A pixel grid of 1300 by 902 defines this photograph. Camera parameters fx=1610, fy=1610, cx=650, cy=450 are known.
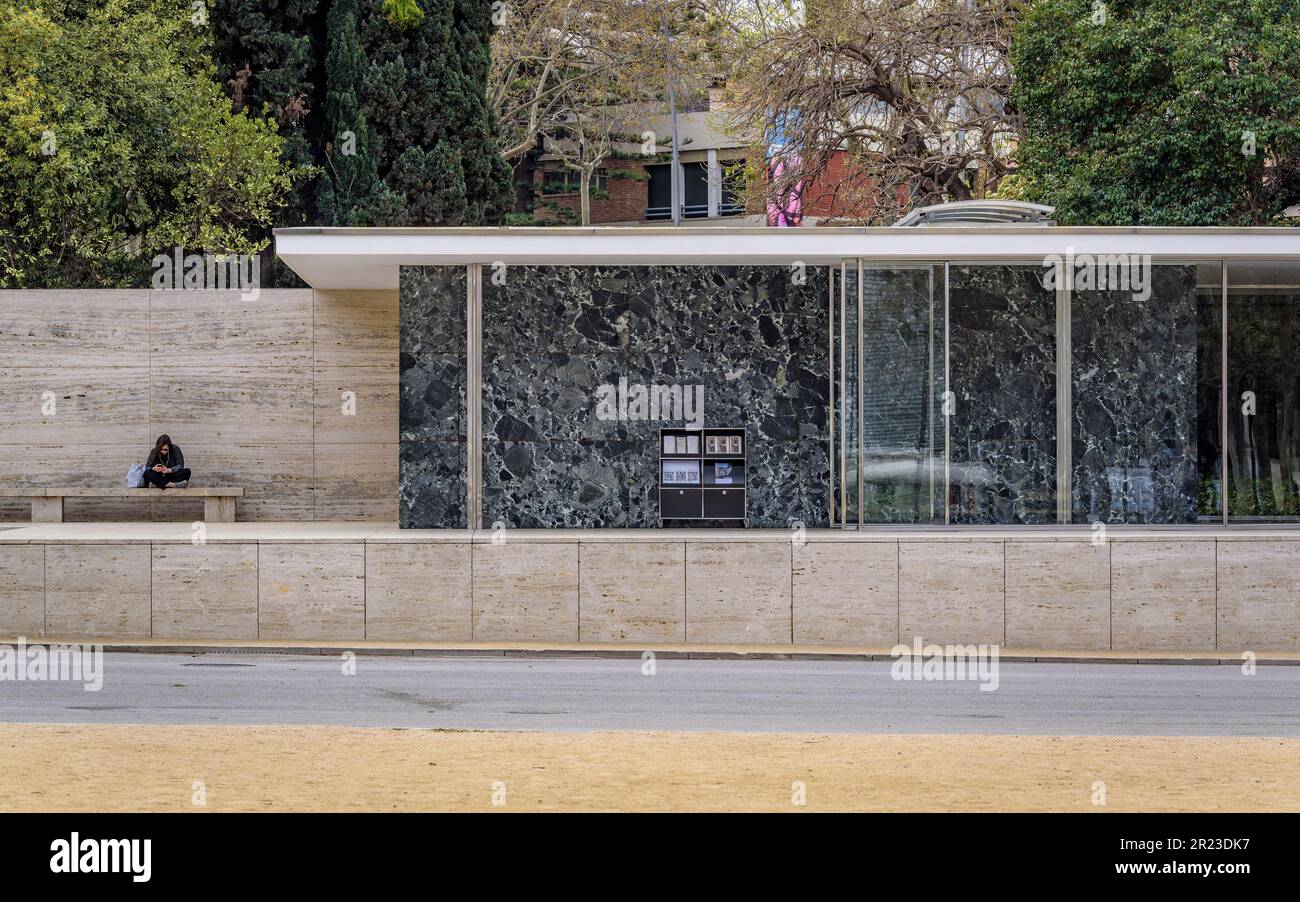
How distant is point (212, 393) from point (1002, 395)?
10.7 m

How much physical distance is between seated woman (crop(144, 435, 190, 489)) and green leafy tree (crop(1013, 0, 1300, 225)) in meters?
16.2

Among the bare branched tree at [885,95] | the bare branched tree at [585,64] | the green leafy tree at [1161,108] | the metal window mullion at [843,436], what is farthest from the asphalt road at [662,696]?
the bare branched tree at [585,64]

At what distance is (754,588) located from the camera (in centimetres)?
1741

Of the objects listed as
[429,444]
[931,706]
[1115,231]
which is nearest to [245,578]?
[429,444]

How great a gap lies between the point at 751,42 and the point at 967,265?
59.3 feet

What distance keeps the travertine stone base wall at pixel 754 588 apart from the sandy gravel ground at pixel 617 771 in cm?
598

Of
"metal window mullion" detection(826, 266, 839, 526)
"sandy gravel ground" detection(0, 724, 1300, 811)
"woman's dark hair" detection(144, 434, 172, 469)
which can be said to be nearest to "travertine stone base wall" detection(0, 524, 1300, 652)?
"metal window mullion" detection(826, 266, 839, 526)

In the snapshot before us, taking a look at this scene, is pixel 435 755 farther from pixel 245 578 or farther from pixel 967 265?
pixel 967 265

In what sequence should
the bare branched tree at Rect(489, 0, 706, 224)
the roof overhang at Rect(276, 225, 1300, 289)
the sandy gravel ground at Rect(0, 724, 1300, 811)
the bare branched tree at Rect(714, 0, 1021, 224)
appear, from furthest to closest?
the bare branched tree at Rect(489, 0, 706, 224) → the bare branched tree at Rect(714, 0, 1021, 224) → the roof overhang at Rect(276, 225, 1300, 289) → the sandy gravel ground at Rect(0, 724, 1300, 811)

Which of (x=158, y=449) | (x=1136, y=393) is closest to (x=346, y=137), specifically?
(x=158, y=449)

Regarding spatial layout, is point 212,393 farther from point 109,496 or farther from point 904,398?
point 904,398

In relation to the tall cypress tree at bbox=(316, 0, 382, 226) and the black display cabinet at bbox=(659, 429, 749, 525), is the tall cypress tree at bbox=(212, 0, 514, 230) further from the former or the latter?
the black display cabinet at bbox=(659, 429, 749, 525)

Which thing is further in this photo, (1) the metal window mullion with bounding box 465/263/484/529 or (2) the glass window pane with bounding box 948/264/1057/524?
(1) the metal window mullion with bounding box 465/263/484/529

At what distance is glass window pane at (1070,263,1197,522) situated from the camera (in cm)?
1911
